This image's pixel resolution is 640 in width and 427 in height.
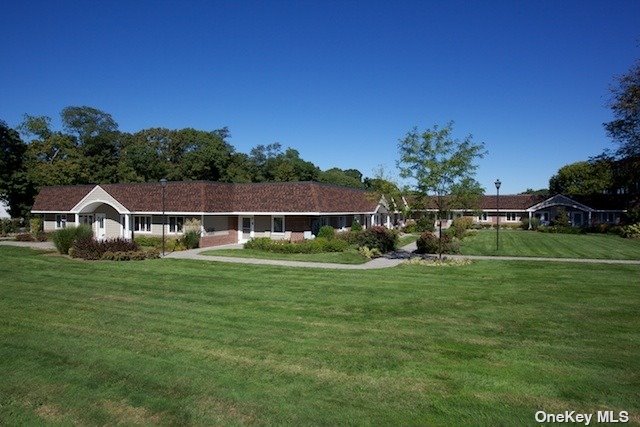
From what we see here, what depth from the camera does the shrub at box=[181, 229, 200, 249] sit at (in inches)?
1282

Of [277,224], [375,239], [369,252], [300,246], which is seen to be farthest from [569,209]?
[300,246]

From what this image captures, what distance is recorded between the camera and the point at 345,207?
39.9 meters

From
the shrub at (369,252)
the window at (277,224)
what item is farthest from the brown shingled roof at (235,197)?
the shrub at (369,252)

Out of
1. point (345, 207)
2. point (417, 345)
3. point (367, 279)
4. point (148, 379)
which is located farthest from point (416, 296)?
point (345, 207)

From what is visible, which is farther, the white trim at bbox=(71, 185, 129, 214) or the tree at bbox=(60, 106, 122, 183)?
the tree at bbox=(60, 106, 122, 183)

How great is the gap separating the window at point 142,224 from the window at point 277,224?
11.0 m

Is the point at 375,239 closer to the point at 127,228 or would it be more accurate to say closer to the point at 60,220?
the point at 127,228

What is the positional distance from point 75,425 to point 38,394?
60.4 inches

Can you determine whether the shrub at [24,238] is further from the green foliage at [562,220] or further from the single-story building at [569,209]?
the green foliage at [562,220]

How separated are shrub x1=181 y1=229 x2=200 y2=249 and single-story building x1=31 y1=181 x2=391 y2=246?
1.00 m

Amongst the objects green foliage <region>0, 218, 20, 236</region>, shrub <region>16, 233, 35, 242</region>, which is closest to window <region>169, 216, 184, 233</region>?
shrub <region>16, 233, 35, 242</region>

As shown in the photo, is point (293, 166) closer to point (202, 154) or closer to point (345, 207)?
point (202, 154)

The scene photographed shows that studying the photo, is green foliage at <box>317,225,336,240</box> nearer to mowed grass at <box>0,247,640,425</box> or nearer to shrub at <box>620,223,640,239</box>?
mowed grass at <box>0,247,640,425</box>

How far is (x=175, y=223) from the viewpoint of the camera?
37062 millimetres
